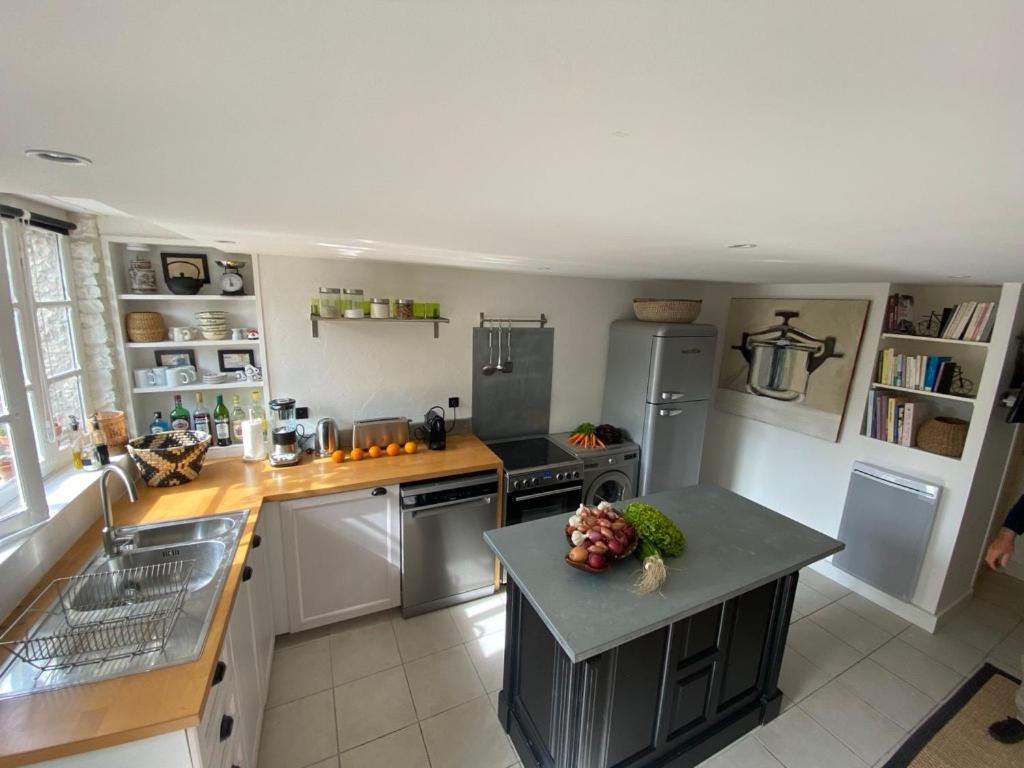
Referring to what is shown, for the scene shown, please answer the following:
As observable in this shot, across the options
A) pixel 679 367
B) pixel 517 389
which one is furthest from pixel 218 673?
pixel 679 367

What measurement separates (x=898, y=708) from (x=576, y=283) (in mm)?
3041

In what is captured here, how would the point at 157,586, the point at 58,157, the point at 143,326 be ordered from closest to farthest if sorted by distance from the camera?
the point at 58,157, the point at 157,586, the point at 143,326

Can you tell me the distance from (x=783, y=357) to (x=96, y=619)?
4077 millimetres

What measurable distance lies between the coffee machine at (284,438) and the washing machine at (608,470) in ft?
5.84

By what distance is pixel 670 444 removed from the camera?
3318mm

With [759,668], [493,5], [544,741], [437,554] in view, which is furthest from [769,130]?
[437,554]

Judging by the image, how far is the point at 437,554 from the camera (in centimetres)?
260

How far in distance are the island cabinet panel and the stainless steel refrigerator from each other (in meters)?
1.42

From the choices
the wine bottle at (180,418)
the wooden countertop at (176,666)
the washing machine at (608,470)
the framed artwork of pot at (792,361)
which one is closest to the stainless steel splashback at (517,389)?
the washing machine at (608,470)

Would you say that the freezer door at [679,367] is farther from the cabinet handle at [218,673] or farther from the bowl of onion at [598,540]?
the cabinet handle at [218,673]

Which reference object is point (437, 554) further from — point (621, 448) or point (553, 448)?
point (621, 448)

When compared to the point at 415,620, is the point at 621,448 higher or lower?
higher

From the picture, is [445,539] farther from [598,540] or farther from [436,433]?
[598,540]

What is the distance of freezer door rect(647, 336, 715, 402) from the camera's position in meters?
3.14
